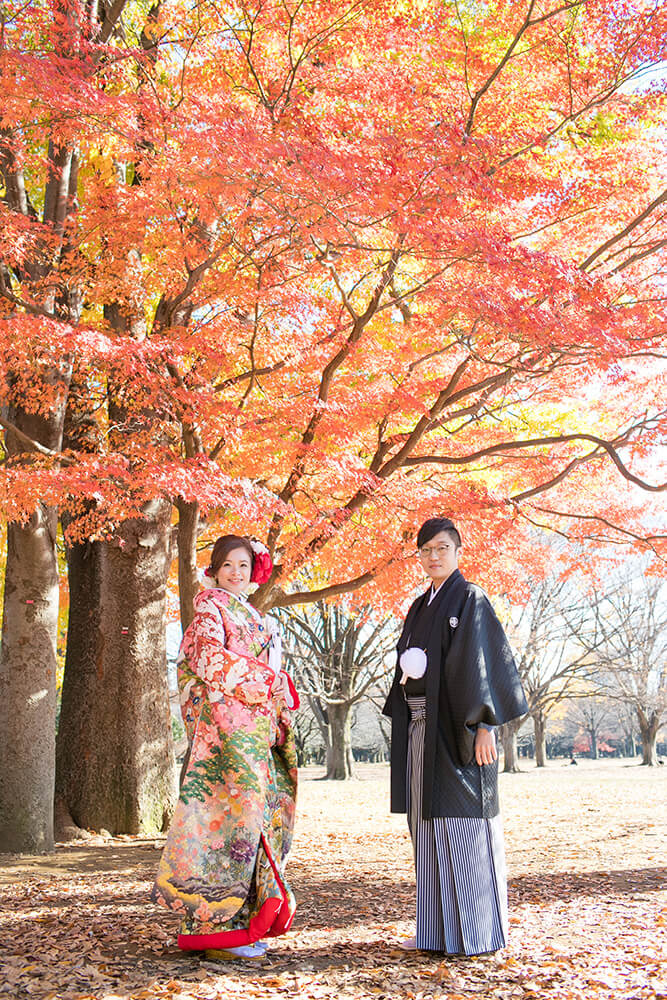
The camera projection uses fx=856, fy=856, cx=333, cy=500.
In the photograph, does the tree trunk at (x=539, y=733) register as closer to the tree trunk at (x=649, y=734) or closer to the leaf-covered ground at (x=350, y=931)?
the tree trunk at (x=649, y=734)

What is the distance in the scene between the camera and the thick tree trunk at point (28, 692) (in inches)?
261

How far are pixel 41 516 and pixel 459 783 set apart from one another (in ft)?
14.7

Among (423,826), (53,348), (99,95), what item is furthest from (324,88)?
(423,826)

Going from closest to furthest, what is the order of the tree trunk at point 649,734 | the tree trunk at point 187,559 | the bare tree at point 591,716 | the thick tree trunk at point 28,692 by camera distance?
the thick tree trunk at point 28,692
the tree trunk at point 187,559
the tree trunk at point 649,734
the bare tree at point 591,716

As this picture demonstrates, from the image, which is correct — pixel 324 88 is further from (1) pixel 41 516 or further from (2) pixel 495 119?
(1) pixel 41 516

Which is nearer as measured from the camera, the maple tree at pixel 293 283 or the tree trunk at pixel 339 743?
the maple tree at pixel 293 283

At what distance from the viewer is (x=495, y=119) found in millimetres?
6395

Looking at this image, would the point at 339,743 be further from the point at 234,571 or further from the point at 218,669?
the point at 218,669

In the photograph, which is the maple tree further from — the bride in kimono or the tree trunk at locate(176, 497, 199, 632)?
the bride in kimono

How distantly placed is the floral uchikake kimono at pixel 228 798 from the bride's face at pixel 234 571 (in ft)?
0.22

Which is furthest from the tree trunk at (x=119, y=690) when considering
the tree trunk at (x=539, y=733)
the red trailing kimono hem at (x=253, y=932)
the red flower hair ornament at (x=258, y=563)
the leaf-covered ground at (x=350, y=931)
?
the tree trunk at (x=539, y=733)

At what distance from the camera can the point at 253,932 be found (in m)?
3.45

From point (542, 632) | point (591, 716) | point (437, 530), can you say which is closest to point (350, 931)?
point (437, 530)

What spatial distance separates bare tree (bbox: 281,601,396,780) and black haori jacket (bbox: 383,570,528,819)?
14.4m
